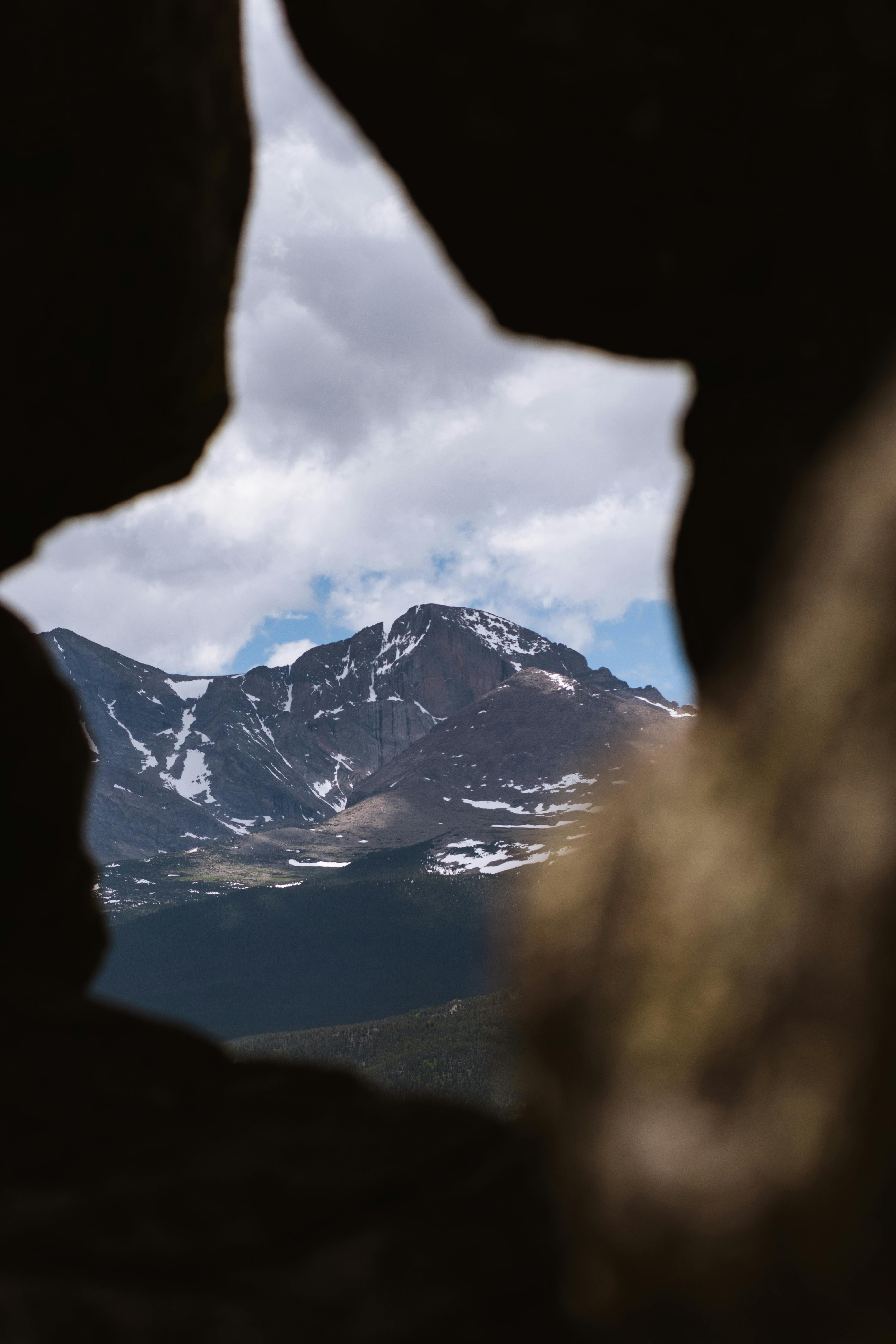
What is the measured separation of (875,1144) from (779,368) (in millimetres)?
6641

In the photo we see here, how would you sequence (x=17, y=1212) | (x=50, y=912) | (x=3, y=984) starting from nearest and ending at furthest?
(x=17, y=1212)
(x=3, y=984)
(x=50, y=912)

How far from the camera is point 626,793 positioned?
6.36 metres

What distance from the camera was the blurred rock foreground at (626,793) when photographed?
4648 mm

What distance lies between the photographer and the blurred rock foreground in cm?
465

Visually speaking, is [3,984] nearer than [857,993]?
No

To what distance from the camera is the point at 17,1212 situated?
6027 millimetres

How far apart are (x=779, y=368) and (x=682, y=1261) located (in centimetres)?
735

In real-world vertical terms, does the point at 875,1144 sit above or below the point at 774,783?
below

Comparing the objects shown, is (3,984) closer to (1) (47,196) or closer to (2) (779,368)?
(1) (47,196)

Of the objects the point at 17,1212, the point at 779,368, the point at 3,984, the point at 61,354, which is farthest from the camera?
the point at 61,354

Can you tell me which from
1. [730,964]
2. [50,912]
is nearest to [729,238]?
[730,964]

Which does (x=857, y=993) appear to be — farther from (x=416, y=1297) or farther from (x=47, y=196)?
(x=47, y=196)

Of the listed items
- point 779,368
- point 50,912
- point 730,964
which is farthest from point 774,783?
point 50,912

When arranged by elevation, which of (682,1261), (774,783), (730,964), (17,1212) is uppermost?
(774,783)
